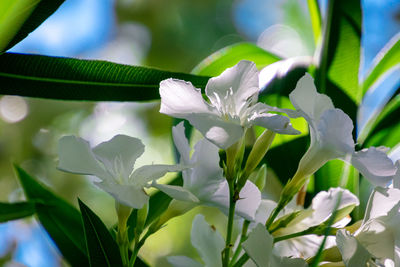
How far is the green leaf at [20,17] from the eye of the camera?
42 centimetres

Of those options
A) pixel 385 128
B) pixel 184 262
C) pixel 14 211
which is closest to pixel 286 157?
pixel 385 128

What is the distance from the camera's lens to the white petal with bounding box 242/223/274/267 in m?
0.38

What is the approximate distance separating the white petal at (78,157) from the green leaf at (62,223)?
0.20 m

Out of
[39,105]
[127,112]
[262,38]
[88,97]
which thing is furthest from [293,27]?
[88,97]

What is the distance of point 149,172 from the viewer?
393 millimetres

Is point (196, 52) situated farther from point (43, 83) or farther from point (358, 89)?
point (43, 83)

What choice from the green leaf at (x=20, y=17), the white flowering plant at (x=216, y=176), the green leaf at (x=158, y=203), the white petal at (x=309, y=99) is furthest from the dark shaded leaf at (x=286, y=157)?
the green leaf at (x=20, y=17)

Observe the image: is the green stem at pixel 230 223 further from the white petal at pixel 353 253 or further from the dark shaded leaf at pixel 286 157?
the dark shaded leaf at pixel 286 157

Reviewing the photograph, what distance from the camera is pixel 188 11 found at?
263 cm

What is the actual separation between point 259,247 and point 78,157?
0.16 m

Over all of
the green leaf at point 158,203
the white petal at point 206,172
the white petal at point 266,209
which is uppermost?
the white petal at point 206,172

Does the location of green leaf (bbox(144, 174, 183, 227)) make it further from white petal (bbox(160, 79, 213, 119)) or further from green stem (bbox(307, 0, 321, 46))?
green stem (bbox(307, 0, 321, 46))

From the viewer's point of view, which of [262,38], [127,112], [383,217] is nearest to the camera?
[383,217]

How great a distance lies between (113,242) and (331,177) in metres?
0.33
